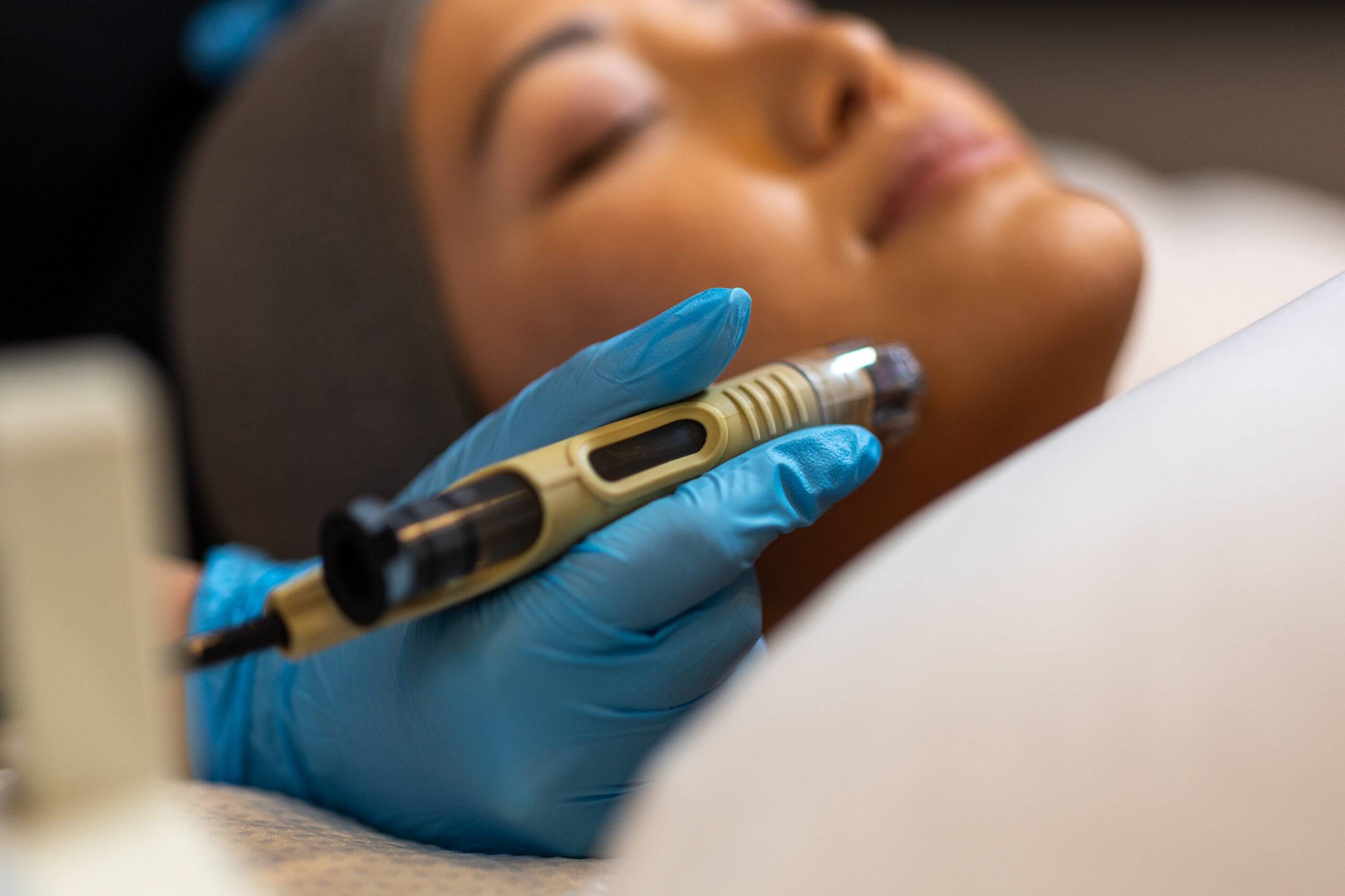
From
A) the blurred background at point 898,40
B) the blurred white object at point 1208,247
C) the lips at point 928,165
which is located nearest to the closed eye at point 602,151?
the lips at point 928,165

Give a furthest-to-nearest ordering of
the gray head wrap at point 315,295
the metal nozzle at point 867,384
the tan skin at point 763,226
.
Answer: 1. the gray head wrap at point 315,295
2. the tan skin at point 763,226
3. the metal nozzle at point 867,384

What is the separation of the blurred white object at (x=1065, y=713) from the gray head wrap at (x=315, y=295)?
2.04 ft

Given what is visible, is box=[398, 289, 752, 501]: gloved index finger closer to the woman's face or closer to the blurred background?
the woman's face

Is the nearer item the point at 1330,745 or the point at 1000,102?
the point at 1330,745

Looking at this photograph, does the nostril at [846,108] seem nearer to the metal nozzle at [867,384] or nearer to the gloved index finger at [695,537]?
the metal nozzle at [867,384]

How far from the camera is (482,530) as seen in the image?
0.47m

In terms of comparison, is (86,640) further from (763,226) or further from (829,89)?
(829,89)

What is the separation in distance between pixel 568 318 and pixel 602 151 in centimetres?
16

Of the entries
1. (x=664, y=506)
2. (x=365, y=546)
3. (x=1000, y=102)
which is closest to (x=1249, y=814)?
(x=664, y=506)

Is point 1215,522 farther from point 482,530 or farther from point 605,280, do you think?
point 605,280

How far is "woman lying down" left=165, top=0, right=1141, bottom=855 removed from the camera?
525mm

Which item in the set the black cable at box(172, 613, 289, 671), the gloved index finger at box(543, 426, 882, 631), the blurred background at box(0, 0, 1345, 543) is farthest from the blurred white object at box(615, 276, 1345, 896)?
the blurred background at box(0, 0, 1345, 543)

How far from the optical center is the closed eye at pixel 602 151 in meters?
0.84

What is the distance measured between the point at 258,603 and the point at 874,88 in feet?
2.16
